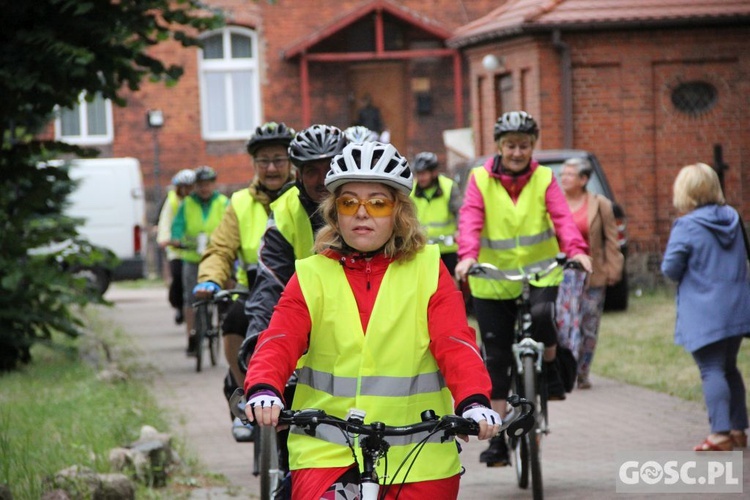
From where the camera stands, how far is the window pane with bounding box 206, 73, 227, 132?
35.8 metres

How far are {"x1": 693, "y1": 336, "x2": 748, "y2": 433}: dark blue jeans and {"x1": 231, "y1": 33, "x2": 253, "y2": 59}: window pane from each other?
2741 centimetres

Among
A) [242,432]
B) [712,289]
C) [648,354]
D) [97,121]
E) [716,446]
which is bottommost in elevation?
[648,354]

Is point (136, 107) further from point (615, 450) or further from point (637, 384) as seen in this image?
point (615, 450)

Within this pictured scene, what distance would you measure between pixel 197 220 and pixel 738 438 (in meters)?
A: 8.49

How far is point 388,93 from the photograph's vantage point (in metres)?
36.1

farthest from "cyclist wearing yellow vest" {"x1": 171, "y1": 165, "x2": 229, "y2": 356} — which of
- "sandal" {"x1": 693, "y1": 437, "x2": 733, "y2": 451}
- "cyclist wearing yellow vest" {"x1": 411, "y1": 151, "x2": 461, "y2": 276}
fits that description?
"sandal" {"x1": 693, "y1": 437, "x2": 733, "y2": 451}

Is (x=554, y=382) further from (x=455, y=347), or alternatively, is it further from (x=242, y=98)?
(x=242, y=98)

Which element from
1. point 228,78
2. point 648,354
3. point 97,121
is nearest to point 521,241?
point 648,354

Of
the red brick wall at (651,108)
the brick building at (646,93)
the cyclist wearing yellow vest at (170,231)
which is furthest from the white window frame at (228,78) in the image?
the cyclist wearing yellow vest at (170,231)

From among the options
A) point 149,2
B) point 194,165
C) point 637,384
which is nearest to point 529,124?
point 149,2

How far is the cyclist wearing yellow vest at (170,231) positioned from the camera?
54.7ft

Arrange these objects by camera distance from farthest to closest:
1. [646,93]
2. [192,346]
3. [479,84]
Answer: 1. [479,84]
2. [646,93]
3. [192,346]

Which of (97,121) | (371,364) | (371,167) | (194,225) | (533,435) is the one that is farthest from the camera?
(97,121)

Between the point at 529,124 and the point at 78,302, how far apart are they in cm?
631
